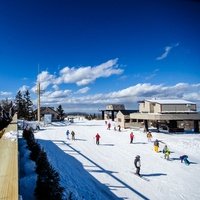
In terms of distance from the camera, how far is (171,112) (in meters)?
47.5

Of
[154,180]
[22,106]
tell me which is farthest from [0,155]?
[22,106]

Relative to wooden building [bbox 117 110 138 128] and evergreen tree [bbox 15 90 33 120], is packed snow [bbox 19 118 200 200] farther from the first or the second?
evergreen tree [bbox 15 90 33 120]

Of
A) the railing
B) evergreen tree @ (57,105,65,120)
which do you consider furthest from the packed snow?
evergreen tree @ (57,105,65,120)

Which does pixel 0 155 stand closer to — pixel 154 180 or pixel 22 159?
pixel 22 159

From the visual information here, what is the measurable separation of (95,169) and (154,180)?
422 centimetres

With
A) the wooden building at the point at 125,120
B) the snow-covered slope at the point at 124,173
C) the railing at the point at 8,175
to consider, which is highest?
the wooden building at the point at 125,120

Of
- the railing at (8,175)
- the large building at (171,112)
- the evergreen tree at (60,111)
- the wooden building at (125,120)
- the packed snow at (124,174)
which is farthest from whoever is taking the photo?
the evergreen tree at (60,111)

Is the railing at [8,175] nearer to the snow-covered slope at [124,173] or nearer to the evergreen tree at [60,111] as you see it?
the snow-covered slope at [124,173]

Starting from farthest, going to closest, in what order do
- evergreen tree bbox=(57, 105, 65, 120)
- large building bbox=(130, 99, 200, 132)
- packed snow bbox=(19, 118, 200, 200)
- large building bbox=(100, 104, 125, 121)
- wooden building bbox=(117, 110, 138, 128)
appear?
evergreen tree bbox=(57, 105, 65, 120) → large building bbox=(100, 104, 125, 121) → wooden building bbox=(117, 110, 138, 128) → large building bbox=(130, 99, 200, 132) → packed snow bbox=(19, 118, 200, 200)

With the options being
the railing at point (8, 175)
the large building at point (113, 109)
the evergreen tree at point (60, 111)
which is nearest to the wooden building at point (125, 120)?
the large building at point (113, 109)

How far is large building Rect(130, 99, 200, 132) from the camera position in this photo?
4378 centimetres

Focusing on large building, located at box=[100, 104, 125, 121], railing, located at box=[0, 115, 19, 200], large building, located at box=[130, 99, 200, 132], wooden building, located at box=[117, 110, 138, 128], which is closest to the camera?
railing, located at box=[0, 115, 19, 200]

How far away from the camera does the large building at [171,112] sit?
43781 mm

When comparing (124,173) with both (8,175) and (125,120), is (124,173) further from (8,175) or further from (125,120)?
(125,120)
